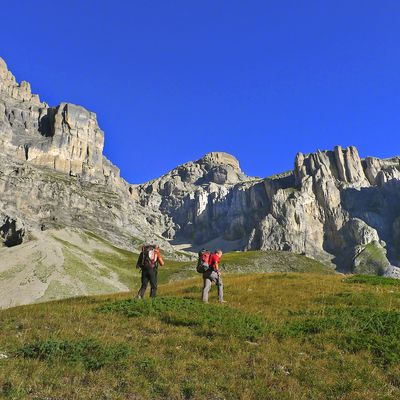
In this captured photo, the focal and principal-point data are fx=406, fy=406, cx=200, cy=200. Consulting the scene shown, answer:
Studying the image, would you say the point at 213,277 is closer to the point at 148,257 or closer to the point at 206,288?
the point at 206,288

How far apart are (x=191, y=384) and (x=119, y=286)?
69.0m

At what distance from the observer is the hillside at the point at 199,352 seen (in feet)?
28.4

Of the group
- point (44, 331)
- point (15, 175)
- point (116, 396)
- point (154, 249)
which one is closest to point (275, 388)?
point (116, 396)

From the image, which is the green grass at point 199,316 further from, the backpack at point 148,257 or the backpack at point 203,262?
the backpack at point 148,257

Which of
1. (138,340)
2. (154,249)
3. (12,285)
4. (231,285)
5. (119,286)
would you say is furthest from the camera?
(119,286)

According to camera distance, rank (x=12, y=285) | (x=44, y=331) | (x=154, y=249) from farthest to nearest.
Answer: (x=12, y=285), (x=154, y=249), (x=44, y=331)

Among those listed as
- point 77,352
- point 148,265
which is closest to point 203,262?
point 148,265

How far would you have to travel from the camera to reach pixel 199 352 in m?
11.1

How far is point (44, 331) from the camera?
1301 cm

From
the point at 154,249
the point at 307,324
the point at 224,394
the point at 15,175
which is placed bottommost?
the point at 224,394

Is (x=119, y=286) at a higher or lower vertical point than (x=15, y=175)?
lower

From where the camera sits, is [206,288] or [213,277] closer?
[206,288]

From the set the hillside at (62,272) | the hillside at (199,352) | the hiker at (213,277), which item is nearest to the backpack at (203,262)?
the hiker at (213,277)

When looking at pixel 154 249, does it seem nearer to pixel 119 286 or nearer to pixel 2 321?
pixel 2 321
